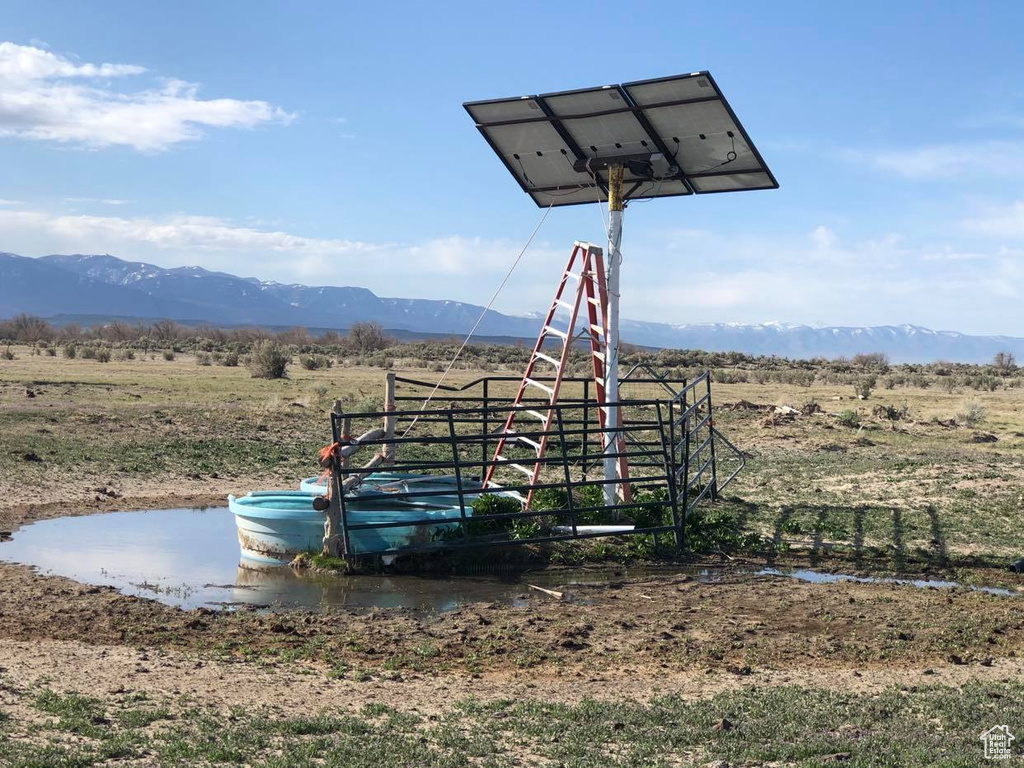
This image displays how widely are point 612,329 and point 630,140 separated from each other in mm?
2556

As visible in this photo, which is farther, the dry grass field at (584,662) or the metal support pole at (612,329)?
the metal support pole at (612,329)

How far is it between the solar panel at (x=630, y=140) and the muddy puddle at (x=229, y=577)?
5.42m

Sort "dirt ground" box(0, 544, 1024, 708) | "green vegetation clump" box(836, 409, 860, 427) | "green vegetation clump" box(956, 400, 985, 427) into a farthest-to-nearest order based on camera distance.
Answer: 1. "green vegetation clump" box(956, 400, 985, 427)
2. "green vegetation clump" box(836, 409, 860, 427)
3. "dirt ground" box(0, 544, 1024, 708)

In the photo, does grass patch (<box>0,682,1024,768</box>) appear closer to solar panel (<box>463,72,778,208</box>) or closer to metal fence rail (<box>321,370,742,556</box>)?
metal fence rail (<box>321,370,742,556</box>)

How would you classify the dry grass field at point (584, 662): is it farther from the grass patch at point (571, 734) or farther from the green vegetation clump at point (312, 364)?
the green vegetation clump at point (312, 364)

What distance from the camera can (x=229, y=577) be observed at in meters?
11.8

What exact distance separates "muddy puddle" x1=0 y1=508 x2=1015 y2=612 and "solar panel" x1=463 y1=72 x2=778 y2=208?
542 centimetres

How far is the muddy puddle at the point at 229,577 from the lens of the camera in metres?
10.9

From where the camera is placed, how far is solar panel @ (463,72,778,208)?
43.5 ft

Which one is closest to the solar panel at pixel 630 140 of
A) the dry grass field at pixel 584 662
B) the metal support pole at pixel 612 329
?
the metal support pole at pixel 612 329

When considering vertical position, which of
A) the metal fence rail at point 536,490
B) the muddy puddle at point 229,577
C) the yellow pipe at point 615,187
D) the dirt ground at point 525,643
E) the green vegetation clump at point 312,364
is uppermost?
the yellow pipe at point 615,187

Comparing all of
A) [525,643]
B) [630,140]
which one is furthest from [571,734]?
[630,140]

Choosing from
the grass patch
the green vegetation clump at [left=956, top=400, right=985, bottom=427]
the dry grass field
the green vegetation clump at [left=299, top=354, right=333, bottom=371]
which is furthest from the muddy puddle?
the green vegetation clump at [left=299, top=354, right=333, bottom=371]

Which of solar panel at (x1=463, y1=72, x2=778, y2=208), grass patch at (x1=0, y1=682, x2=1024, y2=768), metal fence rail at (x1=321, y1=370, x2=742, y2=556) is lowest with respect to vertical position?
grass patch at (x1=0, y1=682, x2=1024, y2=768)
